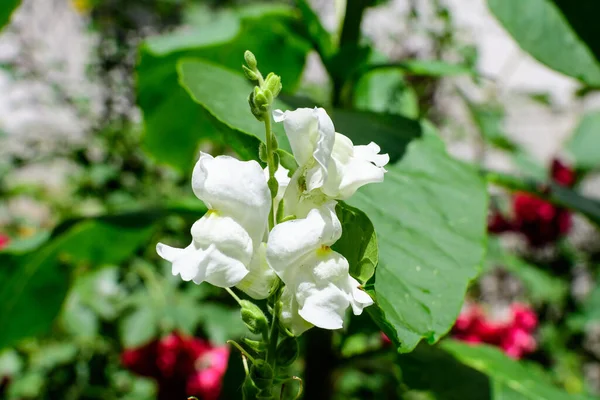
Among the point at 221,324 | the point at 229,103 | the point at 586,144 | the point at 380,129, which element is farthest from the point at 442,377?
the point at 586,144

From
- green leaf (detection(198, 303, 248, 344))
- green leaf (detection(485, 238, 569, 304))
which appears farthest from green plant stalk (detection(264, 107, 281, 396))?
green leaf (detection(485, 238, 569, 304))

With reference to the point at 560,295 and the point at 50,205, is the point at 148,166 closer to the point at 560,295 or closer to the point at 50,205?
the point at 50,205

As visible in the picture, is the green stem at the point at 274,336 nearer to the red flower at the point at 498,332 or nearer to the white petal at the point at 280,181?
the white petal at the point at 280,181

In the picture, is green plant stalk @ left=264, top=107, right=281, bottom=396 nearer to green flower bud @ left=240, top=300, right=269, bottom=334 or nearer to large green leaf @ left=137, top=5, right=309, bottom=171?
green flower bud @ left=240, top=300, right=269, bottom=334

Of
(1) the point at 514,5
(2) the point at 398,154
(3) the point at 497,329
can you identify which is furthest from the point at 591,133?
(2) the point at 398,154

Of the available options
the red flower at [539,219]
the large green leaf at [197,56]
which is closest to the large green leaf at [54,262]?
the large green leaf at [197,56]

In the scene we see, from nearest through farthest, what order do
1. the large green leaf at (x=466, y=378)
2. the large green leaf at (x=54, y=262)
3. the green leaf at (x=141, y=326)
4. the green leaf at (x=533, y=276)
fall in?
the large green leaf at (x=466, y=378)
the large green leaf at (x=54, y=262)
the green leaf at (x=141, y=326)
the green leaf at (x=533, y=276)

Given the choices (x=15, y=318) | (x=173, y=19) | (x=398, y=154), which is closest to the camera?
(x=398, y=154)
